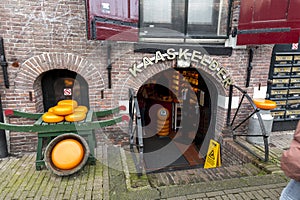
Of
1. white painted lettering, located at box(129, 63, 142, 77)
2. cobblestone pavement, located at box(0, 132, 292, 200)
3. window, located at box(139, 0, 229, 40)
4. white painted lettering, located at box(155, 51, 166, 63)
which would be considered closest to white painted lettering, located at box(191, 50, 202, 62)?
window, located at box(139, 0, 229, 40)

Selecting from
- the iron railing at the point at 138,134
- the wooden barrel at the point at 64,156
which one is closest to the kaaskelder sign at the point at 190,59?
the iron railing at the point at 138,134

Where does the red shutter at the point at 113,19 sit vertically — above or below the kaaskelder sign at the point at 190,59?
above

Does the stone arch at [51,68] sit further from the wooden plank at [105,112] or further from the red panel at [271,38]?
the red panel at [271,38]

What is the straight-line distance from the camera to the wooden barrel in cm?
346

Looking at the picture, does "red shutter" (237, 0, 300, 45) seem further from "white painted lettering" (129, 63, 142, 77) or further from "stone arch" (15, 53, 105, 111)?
"stone arch" (15, 53, 105, 111)

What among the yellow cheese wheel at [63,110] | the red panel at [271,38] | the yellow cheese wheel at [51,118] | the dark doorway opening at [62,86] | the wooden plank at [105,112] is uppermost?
the red panel at [271,38]

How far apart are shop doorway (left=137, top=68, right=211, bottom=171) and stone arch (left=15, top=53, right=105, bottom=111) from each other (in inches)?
108

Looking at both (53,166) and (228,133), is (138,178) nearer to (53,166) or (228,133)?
(53,166)

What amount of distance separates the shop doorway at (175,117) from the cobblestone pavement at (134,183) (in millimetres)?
1972

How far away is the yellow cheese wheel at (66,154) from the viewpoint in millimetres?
3463

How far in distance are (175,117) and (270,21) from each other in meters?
4.62

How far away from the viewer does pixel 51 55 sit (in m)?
4.10

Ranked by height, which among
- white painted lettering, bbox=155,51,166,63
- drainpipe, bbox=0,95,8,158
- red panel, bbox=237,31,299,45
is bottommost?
drainpipe, bbox=0,95,8,158

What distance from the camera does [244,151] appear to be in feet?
14.6
